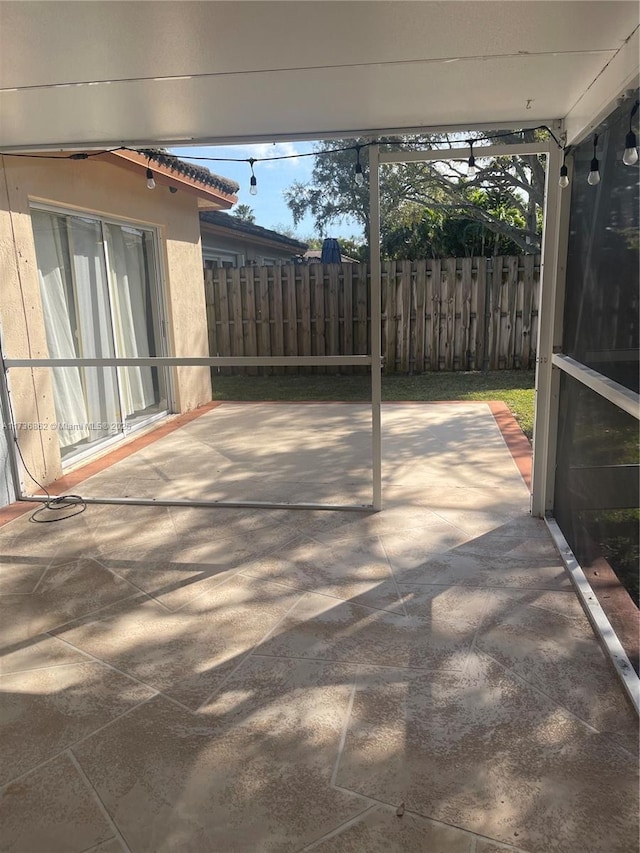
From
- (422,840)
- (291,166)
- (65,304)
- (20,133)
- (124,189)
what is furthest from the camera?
(291,166)

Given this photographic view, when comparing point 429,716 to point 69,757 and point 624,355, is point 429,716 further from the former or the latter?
point 624,355

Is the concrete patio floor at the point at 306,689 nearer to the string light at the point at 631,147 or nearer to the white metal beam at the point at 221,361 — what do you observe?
the white metal beam at the point at 221,361

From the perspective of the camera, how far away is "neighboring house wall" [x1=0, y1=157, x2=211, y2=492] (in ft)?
14.5

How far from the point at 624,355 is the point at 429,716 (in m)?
1.56

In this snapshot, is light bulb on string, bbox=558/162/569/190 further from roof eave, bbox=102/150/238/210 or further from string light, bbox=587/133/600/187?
roof eave, bbox=102/150/238/210

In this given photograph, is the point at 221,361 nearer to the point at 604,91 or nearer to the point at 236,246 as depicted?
the point at 604,91

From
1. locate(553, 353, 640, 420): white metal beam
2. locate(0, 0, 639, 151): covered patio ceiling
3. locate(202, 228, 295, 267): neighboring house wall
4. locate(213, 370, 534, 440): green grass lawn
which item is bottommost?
locate(213, 370, 534, 440): green grass lawn

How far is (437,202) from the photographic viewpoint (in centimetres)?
1152

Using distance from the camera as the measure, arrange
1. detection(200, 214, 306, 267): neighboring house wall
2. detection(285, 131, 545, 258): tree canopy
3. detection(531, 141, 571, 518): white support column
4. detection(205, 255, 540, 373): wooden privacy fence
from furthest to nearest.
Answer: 1. detection(200, 214, 306, 267): neighboring house wall
2. detection(285, 131, 545, 258): tree canopy
3. detection(205, 255, 540, 373): wooden privacy fence
4. detection(531, 141, 571, 518): white support column

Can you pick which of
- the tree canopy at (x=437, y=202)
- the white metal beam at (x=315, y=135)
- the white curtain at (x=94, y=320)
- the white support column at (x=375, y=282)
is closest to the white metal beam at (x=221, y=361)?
the white support column at (x=375, y=282)

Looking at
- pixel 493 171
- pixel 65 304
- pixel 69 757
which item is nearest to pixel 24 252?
pixel 65 304

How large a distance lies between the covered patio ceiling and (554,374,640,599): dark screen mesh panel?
4.30 ft

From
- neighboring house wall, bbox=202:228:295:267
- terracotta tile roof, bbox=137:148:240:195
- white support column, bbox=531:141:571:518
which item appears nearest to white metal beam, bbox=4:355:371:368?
white support column, bbox=531:141:571:518

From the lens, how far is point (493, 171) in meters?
10.5
